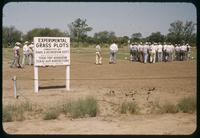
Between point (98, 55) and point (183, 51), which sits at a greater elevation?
point (183, 51)

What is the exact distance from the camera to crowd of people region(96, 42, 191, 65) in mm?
23188

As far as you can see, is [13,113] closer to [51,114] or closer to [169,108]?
[51,114]

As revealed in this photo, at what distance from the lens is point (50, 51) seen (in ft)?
39.7

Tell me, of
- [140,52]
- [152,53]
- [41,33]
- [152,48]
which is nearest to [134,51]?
[140,52]

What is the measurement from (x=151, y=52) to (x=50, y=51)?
12.0 metres

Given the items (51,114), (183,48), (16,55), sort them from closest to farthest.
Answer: (51,114) → (16,55) → (183,48)

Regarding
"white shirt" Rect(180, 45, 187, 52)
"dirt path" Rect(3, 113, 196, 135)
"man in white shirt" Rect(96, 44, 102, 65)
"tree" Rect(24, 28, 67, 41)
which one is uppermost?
"tree" Rect(24, 28, 67, 41)

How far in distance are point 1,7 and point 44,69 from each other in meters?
15.2

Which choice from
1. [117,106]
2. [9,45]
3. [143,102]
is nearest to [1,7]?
[117,106]

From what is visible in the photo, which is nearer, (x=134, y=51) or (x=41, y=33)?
(x=134, y=51)

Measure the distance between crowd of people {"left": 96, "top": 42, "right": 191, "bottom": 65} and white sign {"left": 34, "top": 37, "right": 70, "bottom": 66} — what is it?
9998mm

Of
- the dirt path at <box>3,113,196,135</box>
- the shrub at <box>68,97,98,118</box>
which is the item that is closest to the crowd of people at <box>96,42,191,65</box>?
the shrub at <box>68,97,98,118</box>

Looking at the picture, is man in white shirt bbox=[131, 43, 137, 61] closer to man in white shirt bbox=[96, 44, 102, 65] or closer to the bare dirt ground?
man in white shirt bbox=[96, 44, 102, 65]

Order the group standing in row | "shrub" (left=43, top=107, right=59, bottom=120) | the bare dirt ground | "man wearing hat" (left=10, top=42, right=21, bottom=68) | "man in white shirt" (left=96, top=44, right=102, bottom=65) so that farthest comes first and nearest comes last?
the group standing in row < "man in white shirt" (left=96, top=44, right=102, bottom=65) < "man wearing hat" (left=10, top=42, right=21, bottom=68) < "shrub" (left=43, top=107, right=59, bottom=120) < the bare dirt ground
